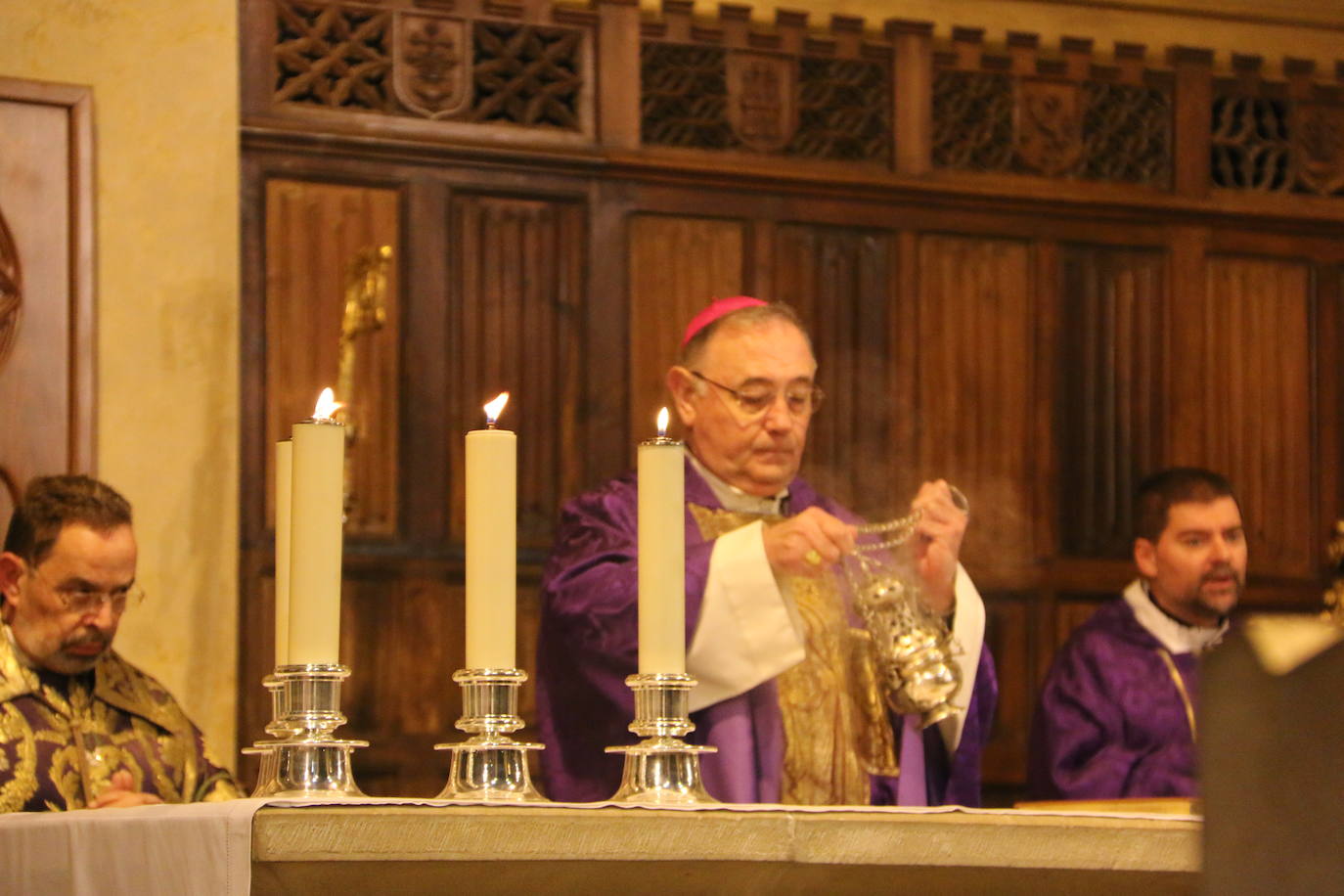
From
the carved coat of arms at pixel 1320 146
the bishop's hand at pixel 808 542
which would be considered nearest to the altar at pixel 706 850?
the bishop's hand at pixel 808 542

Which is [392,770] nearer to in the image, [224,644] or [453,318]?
[224,644]

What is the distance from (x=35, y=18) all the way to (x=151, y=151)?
49 centimetres

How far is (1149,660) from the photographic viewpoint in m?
5.23

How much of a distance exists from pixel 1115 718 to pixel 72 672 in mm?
2643

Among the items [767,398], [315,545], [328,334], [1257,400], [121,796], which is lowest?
[121,796]

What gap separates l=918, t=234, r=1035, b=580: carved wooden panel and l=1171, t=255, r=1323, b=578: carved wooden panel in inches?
22.6

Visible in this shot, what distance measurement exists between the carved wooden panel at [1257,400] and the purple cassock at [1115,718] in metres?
1.41

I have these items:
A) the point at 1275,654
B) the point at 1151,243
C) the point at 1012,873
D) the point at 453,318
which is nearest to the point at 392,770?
the point at 453,318

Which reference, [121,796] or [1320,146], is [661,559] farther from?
[1320,146]

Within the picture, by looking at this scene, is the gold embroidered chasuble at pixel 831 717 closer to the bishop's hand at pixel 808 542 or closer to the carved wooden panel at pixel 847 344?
the bishop's hand at pixel 808 542

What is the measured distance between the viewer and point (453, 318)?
5.89 metres

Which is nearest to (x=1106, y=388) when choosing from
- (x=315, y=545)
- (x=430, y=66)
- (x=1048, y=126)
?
(x=1048, y=126)

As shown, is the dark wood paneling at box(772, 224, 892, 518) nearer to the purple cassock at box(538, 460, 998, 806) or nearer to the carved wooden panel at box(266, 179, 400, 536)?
the carved wooden panel at box(266, 179, 400, 536)

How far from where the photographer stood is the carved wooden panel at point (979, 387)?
6.29 m
